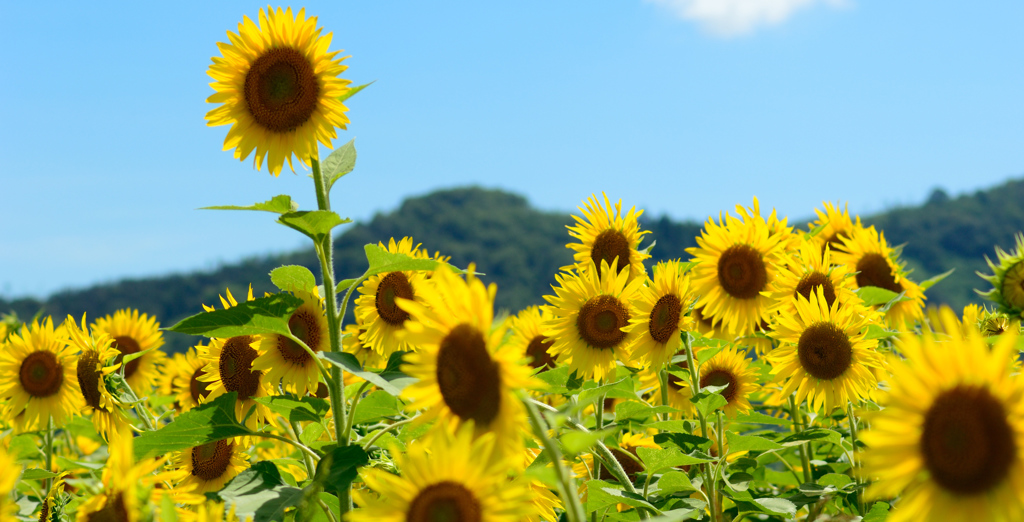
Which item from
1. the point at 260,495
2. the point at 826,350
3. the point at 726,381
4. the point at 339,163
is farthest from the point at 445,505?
the point at 726,381

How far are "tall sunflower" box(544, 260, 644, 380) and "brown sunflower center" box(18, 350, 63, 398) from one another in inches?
124

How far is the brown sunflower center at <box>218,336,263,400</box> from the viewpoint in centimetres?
344

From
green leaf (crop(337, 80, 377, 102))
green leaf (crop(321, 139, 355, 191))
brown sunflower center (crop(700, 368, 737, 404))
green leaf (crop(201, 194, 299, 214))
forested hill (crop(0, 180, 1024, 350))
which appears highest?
forested hill (crop(0, 180, 1024, 350))

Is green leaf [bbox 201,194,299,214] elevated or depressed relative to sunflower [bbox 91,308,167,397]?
elevated

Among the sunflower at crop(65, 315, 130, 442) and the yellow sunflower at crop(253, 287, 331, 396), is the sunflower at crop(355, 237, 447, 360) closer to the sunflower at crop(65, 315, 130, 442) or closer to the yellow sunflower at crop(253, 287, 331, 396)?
the yellow sunflower at crop(253, 287, 331, 396)

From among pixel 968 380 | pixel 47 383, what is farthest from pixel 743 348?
pixel 47 383

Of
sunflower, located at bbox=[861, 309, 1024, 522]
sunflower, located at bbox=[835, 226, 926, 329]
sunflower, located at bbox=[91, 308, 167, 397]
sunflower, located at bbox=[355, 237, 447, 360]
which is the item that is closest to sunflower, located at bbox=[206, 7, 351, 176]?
sunflower, located at bbox=[355, 237, 447, 360]

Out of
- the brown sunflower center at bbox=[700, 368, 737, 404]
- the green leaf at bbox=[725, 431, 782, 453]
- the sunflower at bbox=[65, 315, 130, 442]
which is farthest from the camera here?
the brown sunflower center at bbox=[700, 368, 737, 404]

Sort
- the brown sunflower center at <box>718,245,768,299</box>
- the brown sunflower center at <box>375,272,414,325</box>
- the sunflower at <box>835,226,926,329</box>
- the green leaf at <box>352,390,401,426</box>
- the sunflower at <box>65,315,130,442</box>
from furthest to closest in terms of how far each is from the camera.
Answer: the sunflower at <box>835,226,926,329</box>
the brown sunflower center at <box>718,245,768,299</box>
the brown sunflower center at <box>375,272,414,325</box>
the sunflower at <box>65,315,130,442</box>
the green leaf at <box>352,390,401,426</box>

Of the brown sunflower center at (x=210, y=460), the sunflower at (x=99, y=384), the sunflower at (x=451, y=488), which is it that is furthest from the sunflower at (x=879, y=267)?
the sunflower at (x=99, y=384)

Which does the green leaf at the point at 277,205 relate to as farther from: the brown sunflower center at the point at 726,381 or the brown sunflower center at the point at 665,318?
the brown sunflower center at the point at 726,381

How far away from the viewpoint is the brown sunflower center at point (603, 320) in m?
3.63

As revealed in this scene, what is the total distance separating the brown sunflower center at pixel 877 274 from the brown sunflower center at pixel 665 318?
1.93m

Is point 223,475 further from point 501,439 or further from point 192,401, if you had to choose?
point 501,439
